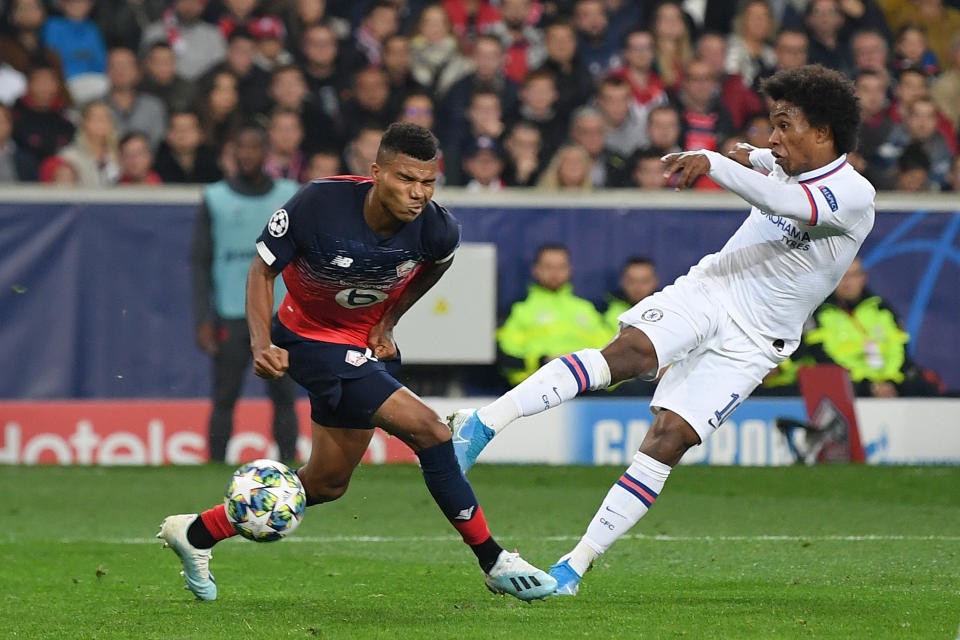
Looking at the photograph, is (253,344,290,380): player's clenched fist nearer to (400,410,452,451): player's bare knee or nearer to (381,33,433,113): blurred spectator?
(400,410,452,451): player's bare knee

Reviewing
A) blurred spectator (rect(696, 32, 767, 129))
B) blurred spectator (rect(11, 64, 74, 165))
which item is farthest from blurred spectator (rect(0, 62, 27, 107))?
blurred spectator (rect(696, 32, 767, 129))

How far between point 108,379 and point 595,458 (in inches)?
147

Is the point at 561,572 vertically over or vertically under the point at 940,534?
over

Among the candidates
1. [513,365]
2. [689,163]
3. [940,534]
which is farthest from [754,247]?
[513,365]

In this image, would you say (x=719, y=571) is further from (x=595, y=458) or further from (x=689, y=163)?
(x=595, y=458)

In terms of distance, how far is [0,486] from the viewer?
1065cm

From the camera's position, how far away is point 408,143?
5.91 m

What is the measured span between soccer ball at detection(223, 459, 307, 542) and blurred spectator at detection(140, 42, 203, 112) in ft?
25.8

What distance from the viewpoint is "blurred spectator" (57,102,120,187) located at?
12.6 meters

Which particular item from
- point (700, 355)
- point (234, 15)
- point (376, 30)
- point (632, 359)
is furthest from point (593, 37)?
point (632, 359)

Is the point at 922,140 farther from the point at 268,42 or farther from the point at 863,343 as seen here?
the point at 268,42

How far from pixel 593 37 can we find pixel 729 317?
8572 millimetres

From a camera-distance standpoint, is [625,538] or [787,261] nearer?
[787,261]

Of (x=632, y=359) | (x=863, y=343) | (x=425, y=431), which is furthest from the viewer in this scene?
(x=863, y=343)
